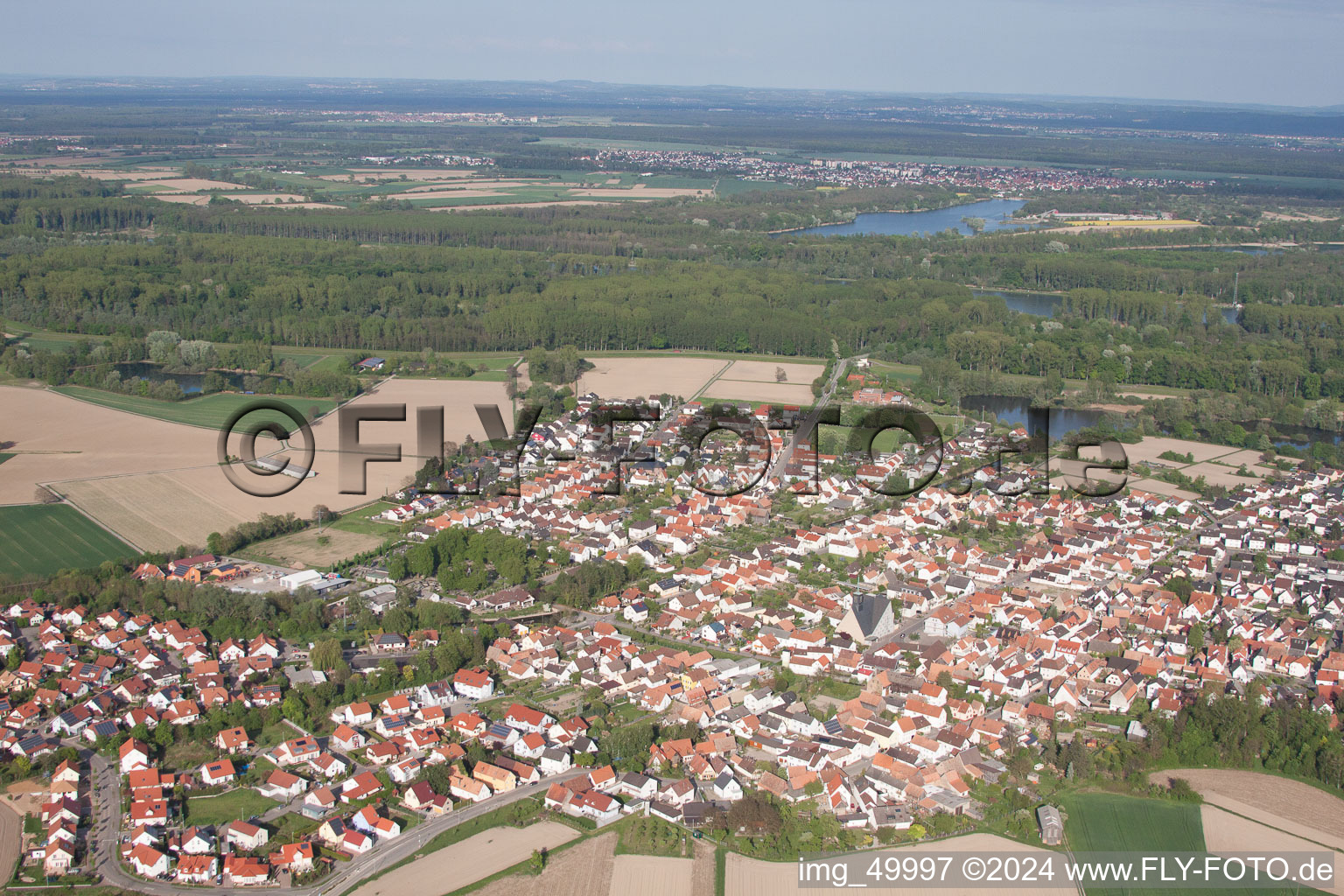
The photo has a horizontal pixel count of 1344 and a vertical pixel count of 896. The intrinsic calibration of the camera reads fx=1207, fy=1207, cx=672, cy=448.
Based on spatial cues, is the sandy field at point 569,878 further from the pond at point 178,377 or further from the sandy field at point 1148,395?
the sandy field at point 1148,395

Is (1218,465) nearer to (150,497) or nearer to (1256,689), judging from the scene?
(1256,689)

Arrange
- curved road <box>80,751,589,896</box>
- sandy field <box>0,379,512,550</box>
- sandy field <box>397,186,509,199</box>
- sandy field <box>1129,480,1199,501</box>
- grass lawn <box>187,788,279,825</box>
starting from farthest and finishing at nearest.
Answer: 1. sandy field <box>397,186,509,199</box>
2. sandy field <box>1129,480,1199,501</box>
3. sandy field <box>0,379,512,550</box>
4. grass lawn <box>187,788,279,825</box>
5. curved road <box>80,751,589,896</box>

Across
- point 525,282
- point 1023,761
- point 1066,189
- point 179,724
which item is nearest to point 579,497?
point 179,724

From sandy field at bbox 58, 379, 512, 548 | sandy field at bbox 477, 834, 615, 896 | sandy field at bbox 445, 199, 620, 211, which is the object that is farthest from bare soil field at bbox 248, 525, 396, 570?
sandy field at bbox 445, 199, 620, 211

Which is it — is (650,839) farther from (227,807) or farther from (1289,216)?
(1289,216)

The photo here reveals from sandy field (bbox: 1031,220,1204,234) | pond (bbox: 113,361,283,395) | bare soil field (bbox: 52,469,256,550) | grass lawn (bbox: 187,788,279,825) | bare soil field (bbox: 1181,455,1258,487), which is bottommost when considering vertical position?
grass lawn (bbox: 187,788,279,825)

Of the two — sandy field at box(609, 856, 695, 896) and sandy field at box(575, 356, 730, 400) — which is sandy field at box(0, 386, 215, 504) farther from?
sandy field at box(609, 856, 695, 896)

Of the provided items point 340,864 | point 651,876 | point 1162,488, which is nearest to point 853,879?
point 651,876
